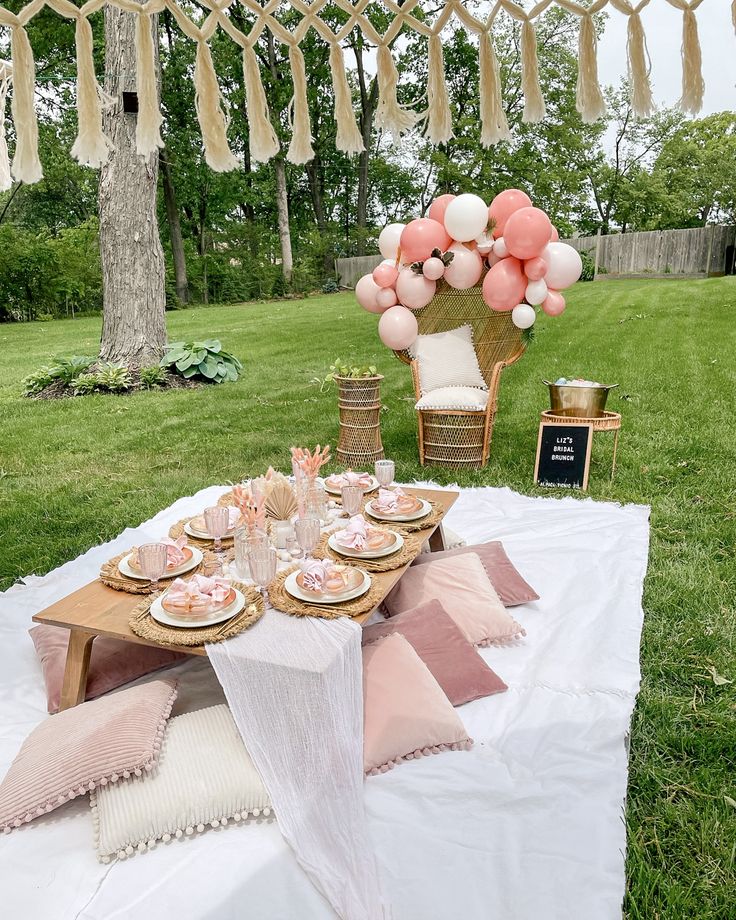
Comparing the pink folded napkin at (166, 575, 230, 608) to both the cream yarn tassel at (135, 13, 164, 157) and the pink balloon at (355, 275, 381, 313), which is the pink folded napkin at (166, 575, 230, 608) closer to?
the cream yarn tassel at (135, 13, 164, 157)

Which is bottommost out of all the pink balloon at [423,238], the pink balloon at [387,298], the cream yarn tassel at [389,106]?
the pink balloon at [387,298]

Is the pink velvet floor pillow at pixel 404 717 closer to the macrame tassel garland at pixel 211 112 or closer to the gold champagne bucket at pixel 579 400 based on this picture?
the macrame tassel garland at pixel 211 112

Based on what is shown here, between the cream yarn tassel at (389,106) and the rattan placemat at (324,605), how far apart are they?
170 centimetres

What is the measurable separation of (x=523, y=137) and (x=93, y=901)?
26.7m

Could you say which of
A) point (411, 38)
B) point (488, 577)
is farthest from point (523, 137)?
point (488, 577)

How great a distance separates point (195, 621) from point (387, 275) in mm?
3483

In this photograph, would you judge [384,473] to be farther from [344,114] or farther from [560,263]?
[560,263]

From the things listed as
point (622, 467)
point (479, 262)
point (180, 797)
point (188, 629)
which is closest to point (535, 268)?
point (479, 262)

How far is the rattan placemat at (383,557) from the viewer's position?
2291 mm

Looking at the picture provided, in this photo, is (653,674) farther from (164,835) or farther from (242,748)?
(164,835)

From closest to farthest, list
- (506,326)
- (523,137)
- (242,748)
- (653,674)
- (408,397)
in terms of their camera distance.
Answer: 1. (242,748)
2. (653,674)
3. (506,326)
4. (408,397)
5. (523,137)

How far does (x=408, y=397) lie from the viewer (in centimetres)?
668

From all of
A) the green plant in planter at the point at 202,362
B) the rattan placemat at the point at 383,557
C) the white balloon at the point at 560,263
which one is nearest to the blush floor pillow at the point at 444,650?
the rattan placemat at the point at 383,557

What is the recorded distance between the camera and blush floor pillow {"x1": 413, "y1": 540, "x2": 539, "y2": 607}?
2.79 m
